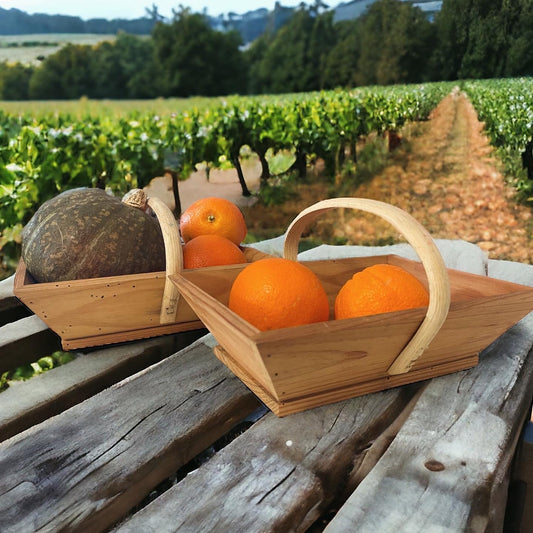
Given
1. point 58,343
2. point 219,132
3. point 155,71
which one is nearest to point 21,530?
point 58,343

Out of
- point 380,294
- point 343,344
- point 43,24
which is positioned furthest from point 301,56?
point 343,344

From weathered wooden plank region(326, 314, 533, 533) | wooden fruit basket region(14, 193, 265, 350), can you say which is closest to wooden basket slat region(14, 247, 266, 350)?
wooden fruit basket region(14, 193, 265, 350)

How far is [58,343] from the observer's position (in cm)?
119

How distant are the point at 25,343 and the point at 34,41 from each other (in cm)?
924

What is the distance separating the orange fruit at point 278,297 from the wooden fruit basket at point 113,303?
0.61ft

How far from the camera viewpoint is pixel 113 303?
1.07 m

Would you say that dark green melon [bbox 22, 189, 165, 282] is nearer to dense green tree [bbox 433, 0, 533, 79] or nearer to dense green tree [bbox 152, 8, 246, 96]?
dense green tree [bbox 433, 0, 533, 79]

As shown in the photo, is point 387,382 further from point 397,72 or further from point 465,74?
point 397,72

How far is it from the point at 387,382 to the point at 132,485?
437mm

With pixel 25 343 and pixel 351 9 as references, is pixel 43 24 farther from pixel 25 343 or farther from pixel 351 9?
pixel 25 343

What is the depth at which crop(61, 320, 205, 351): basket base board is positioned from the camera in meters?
1.10

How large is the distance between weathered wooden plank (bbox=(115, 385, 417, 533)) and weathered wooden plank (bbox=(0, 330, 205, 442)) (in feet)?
1.11

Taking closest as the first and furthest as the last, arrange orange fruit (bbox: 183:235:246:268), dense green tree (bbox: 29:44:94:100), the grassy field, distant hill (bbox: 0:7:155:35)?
orange fruit (bbox: 183:235:246:268)
distant hill (bbox: 0:7:155:35)
dense green tree (bbox: 29:44:94:100)
the grassy field

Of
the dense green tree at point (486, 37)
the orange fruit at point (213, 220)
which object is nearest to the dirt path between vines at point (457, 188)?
the dense green tree at point (486, 37)
